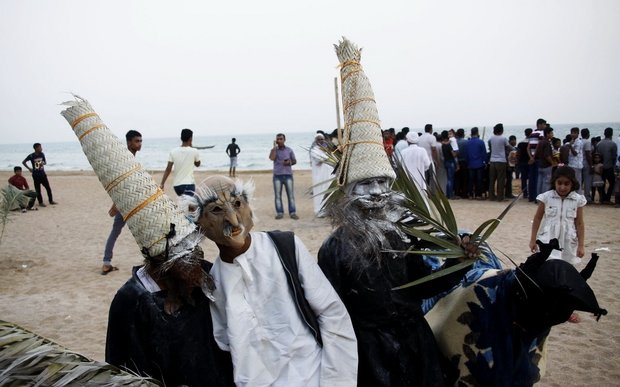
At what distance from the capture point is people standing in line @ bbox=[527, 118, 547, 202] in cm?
1173

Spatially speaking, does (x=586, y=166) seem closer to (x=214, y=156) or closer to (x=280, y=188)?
(x=280, y=188)

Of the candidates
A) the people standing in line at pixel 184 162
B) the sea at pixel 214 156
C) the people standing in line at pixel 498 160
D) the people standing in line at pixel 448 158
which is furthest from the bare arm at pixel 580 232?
the sea at pixel 214 156

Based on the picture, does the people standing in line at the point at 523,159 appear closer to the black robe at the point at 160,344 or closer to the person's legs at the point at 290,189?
the person's legs at the point at 290,189

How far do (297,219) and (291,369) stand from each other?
8677mm

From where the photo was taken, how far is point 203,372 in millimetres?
2174

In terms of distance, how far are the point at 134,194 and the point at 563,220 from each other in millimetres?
4172

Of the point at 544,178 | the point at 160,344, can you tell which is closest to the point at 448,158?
the point at 544,178

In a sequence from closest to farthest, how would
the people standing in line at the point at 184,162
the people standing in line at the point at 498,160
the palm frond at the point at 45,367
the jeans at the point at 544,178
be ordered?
the palm frond at the point at 45,367 → the people standing in line at the point at 184,162 → the jeans at the point at 544,178 → the people standing in line at the point at 498,160

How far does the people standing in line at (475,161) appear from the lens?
12945 mm

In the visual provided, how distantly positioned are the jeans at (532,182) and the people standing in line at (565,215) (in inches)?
305

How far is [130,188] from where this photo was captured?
6.95 feet

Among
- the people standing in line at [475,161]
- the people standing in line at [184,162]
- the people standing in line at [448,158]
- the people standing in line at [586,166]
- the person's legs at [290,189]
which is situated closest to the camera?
the people standing in line at [184,162]

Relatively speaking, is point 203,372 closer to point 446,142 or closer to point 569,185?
point 569,185

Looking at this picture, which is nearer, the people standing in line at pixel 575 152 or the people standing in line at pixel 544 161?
the people standing in line at pixel 544 161
